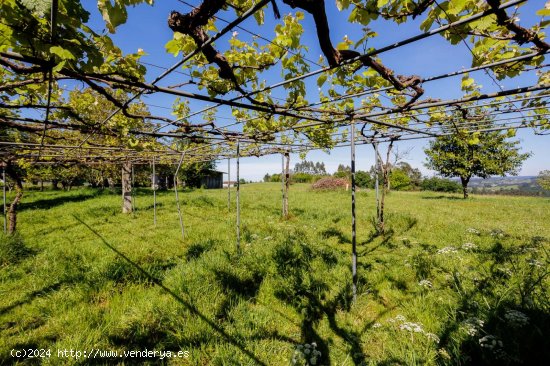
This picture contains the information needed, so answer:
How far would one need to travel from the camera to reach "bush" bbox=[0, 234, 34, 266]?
5.42 metres

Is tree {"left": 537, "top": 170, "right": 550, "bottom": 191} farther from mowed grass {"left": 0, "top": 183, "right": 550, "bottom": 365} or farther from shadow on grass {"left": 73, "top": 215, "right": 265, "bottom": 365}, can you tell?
shadow on grass {"left": 73, "top": 215, "right": 265, "bottom": 365}

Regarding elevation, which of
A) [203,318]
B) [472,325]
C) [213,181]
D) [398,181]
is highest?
[398,181]

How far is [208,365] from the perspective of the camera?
2691 millimetres

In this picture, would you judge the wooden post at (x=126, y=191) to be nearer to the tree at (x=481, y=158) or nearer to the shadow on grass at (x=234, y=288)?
the shadow on grass at (x=234, y=288)

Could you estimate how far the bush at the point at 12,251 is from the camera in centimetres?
542

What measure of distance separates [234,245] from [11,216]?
7.06 m

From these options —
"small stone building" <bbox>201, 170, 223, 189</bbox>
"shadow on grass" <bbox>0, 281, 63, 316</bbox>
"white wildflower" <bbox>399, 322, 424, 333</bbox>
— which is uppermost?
"small stone building" <bbox>201, 170, 223, 189</bbox>

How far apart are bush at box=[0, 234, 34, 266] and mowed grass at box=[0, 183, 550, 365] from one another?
0.11 ft

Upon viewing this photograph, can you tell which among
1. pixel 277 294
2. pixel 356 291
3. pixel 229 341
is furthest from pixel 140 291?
pixel 356 291

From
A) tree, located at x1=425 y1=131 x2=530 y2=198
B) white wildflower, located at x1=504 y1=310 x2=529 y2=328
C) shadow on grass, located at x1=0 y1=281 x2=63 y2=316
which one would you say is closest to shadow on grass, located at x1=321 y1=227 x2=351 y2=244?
white wildflower, located at x1=504 y1=310 x2=529 y2=328

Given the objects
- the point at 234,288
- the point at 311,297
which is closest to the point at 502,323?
the point at 311,297

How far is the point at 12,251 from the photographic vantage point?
568cm

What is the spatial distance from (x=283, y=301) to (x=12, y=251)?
20.9ft

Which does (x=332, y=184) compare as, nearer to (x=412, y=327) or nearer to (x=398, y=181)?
(x=398, y=181)
